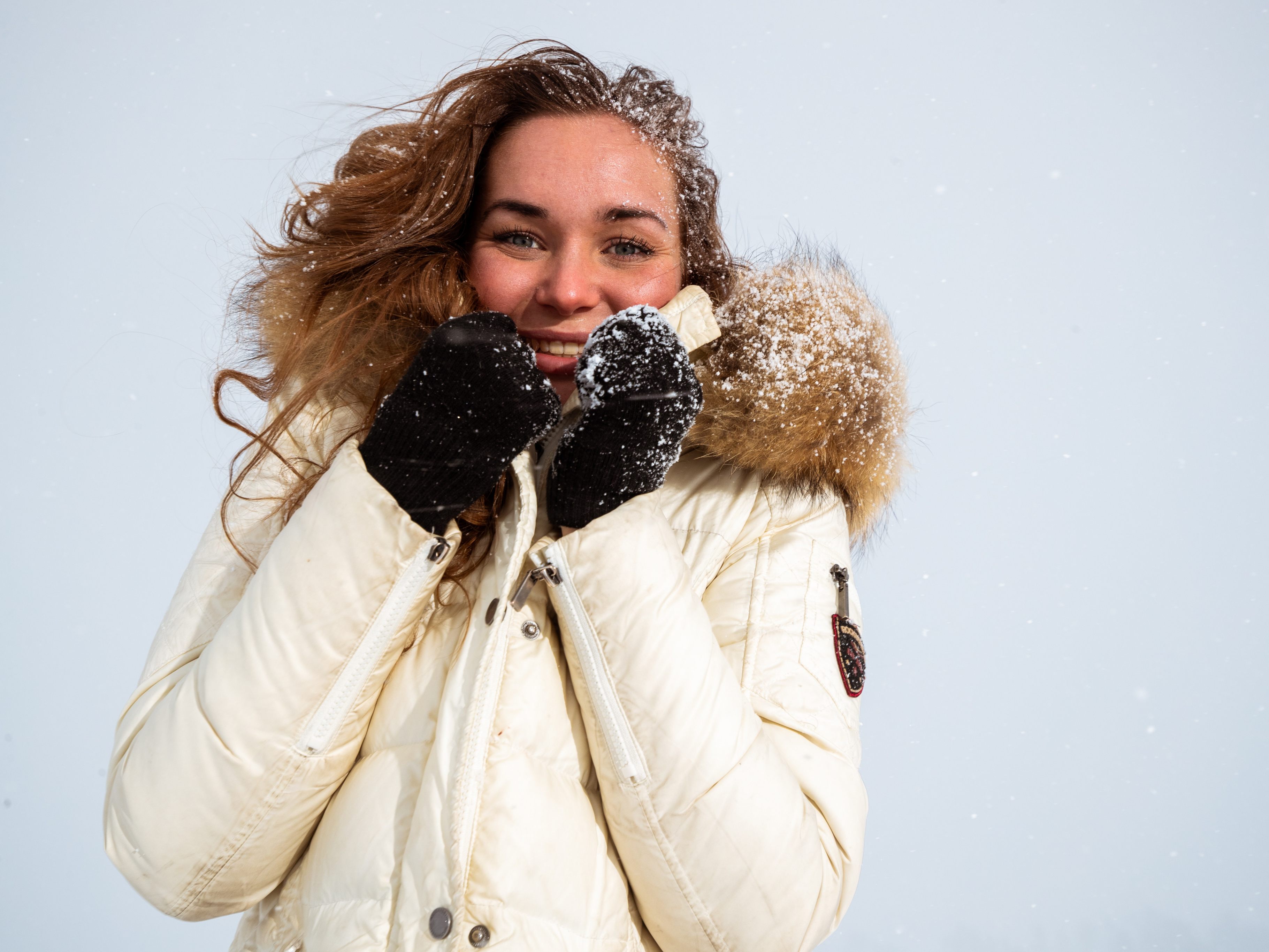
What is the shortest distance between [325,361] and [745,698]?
846mm

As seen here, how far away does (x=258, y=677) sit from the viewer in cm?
104

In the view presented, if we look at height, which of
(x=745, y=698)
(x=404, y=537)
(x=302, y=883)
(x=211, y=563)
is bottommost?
(x=302, y=883)

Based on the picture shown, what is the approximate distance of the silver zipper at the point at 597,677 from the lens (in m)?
1.07

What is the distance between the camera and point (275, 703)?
1.04 meters

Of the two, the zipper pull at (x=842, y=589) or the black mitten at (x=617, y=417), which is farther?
the zipper pull at (x=842, y=589)

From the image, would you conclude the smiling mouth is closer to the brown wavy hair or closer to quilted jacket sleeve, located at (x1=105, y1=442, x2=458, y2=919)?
the brown wavy hair

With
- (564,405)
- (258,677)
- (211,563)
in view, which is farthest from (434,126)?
(258,677)

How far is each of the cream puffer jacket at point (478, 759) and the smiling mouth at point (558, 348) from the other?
290mm

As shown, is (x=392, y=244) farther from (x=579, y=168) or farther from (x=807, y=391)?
(x=807, y=391)

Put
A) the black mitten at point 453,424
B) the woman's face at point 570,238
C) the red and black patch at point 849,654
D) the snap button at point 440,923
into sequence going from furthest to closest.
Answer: the woman's face at point 570,238
the red and black patch at point 849,654
the black mitten at point 453,424
the snap button at point 440,923

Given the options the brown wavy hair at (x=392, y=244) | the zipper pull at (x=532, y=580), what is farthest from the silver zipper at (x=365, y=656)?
the brown wavy hair at (x=392, y=244)

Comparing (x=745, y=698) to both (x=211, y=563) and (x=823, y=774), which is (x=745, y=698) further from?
(x=211, y=563)

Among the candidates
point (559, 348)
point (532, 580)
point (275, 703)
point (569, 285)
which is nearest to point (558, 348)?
point (559, 348)

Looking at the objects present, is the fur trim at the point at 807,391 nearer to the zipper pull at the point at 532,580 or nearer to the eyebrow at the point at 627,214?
the eyebrow at the point at 627,214
